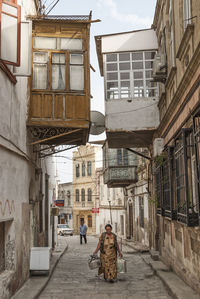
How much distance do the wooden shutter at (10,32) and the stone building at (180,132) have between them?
344 cm

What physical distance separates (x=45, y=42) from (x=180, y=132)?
510 centimetres

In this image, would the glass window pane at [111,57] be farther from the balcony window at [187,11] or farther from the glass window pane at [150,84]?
the balcony window at [187,11]

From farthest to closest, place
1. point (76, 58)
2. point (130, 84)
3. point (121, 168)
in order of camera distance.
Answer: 1. point (121, 168)
2. point (130, 84)
3. point (76, 58)

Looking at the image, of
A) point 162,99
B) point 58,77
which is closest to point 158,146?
point 162,99

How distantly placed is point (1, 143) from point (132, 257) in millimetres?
9968

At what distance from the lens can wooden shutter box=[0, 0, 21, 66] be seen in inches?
282

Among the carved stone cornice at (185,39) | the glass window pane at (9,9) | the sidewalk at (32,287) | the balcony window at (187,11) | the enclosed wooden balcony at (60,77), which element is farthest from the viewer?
the enclosed wooden balcony at (60,77)

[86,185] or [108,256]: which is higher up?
[86,185]

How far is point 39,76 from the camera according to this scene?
35.4ft

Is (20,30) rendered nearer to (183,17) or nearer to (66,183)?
(183,17)

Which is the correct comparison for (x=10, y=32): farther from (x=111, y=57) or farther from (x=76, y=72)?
(x=111, y=57)

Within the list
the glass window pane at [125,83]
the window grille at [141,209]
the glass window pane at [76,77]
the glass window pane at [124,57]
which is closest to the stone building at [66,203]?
the window grille at [141,209]

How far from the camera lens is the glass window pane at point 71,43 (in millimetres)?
11047

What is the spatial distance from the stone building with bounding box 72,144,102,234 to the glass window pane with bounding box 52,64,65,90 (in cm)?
3458
